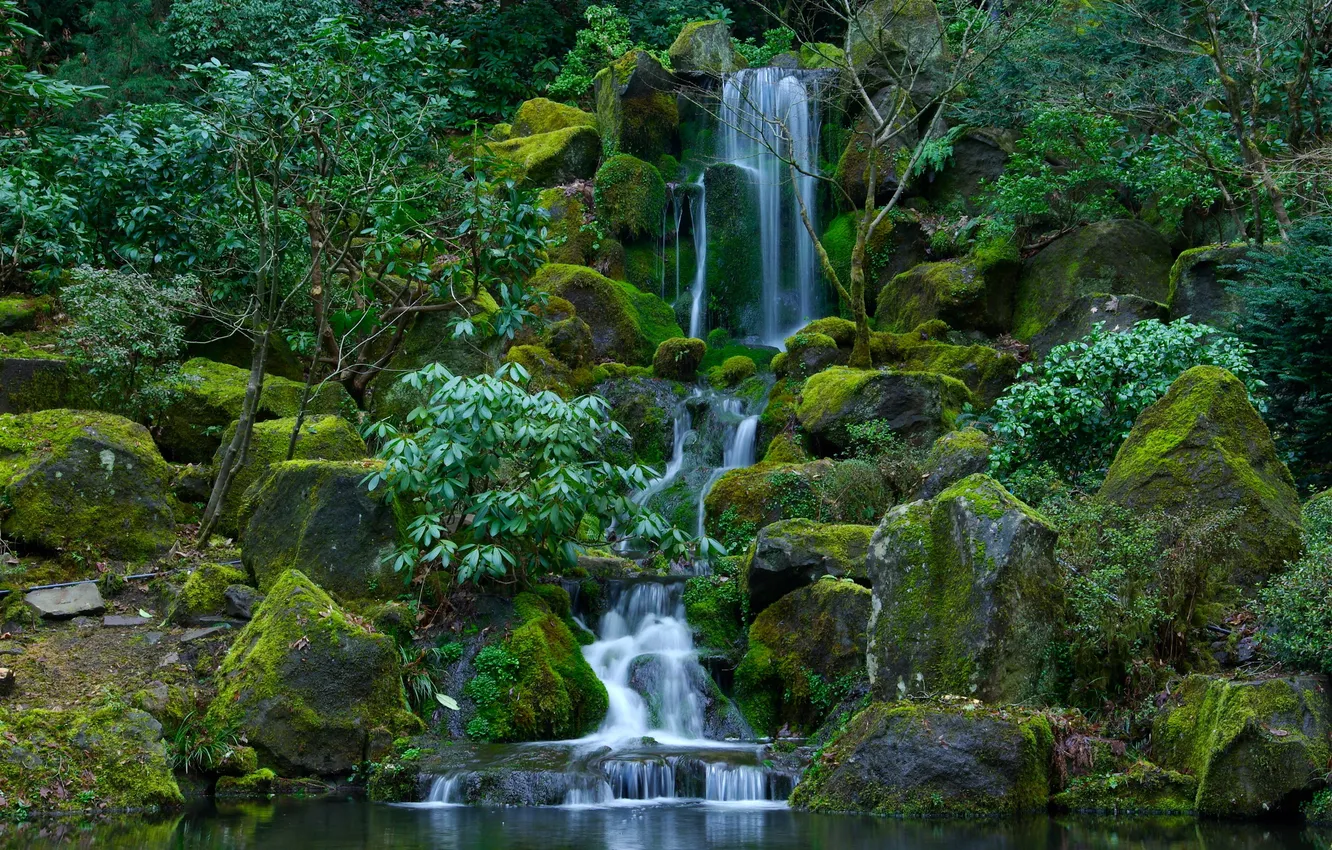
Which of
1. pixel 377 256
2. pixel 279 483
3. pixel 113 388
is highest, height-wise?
pixel 377 256

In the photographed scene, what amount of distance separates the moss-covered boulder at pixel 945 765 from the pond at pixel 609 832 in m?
0.21

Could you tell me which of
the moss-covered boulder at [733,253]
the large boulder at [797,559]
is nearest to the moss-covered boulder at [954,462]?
the large boulder at [797,559]

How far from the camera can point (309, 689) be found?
9719 mm

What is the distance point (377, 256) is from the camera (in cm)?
1372

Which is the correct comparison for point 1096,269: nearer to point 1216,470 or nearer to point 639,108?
point 1216,470

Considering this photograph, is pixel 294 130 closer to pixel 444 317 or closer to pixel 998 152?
pixel 444 317

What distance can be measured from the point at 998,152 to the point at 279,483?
632 inches

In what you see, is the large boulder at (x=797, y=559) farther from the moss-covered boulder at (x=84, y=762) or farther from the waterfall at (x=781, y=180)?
the waterfall at (x=781, y=180)

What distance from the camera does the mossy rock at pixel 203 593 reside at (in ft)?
37.1

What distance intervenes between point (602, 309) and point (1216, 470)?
37.2ft

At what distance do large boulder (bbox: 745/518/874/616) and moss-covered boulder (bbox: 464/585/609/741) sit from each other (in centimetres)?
197

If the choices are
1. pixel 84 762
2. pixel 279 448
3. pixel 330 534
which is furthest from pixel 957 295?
pixel 84 762

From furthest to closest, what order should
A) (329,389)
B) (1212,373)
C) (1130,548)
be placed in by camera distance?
1. (329,389)
2. (1212,373)
3. (1130,548)

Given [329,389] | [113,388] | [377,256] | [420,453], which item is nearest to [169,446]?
[113,388]
